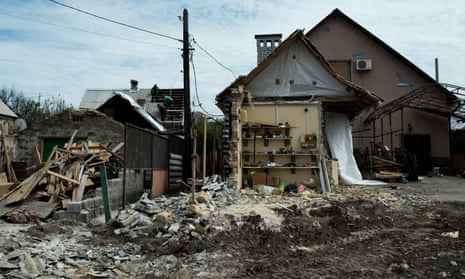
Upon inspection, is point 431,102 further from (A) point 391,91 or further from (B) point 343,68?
(B) point 343,68

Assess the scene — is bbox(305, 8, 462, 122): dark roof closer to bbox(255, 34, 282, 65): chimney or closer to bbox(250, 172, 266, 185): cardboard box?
bbox(255, 34, 282, 65): chimney

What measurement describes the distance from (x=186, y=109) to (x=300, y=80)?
4079 mm

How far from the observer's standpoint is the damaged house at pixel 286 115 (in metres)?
11.1

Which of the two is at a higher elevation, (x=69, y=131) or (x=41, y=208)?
(x=69, y=131)

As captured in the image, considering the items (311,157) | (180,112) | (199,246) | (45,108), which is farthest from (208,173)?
(45,108)

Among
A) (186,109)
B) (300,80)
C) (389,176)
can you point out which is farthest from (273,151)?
(389,176)

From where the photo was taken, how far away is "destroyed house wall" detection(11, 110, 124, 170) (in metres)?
14.5

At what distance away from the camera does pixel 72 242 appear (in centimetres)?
529

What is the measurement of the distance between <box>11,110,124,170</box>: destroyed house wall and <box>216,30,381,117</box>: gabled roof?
5.03 metres

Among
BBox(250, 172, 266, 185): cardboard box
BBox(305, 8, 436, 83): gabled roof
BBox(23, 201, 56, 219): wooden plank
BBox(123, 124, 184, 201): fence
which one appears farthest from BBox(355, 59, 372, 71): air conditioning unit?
BBox(23, 201, 56, 219): wooden plank

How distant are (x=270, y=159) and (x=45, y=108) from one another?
28334 mm

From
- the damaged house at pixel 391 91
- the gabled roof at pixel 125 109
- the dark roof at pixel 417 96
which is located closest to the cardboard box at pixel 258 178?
the gabled roof at pixel 125 109

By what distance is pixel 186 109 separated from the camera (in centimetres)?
1162

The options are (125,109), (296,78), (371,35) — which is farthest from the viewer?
(371,35)
